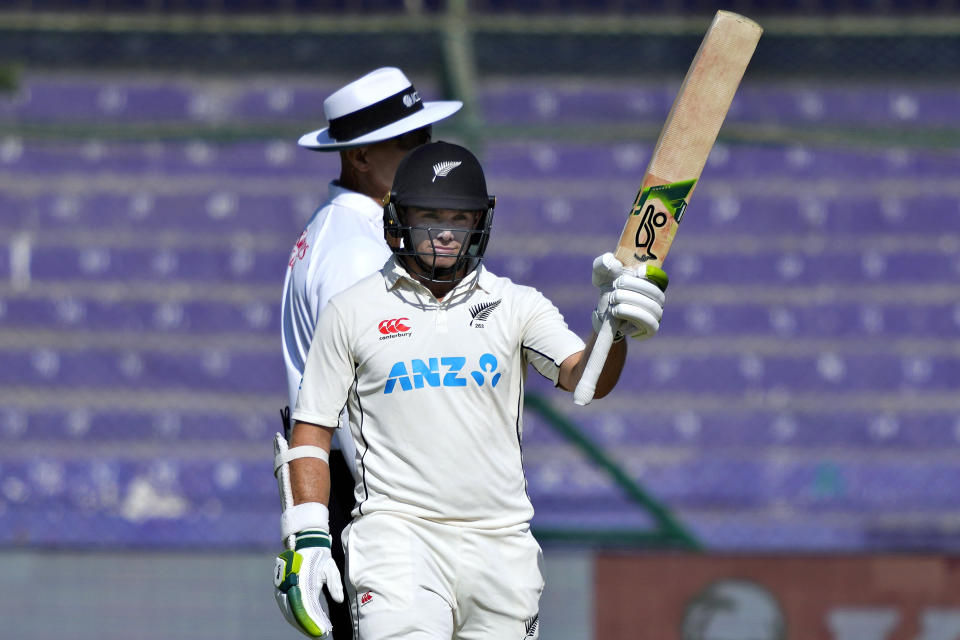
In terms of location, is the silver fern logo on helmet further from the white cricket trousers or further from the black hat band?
the white cricket trousers

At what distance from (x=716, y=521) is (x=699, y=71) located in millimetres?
3687

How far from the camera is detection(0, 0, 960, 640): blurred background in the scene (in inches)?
248

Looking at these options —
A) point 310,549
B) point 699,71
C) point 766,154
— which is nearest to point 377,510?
point 310,549

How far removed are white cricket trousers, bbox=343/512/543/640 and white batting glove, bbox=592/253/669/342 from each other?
0.51m

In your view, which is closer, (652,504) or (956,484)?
(652,504)

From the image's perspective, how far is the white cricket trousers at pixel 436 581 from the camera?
9.18ft

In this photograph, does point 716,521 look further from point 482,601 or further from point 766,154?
point 482,601

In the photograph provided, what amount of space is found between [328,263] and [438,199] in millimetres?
472

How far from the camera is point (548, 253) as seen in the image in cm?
693

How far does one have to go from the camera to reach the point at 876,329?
692 cm

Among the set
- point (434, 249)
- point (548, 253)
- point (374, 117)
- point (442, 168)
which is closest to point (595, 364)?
point (434, 249)

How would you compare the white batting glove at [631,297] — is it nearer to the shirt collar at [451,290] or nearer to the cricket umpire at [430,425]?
the cricket umpire at [430,425]

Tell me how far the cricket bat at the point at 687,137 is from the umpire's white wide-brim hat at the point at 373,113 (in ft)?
2.44

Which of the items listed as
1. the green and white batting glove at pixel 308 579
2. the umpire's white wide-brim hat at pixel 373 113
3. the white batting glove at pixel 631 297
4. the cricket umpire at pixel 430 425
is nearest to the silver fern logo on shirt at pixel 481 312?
the cricket umpire at pixel 430 425
